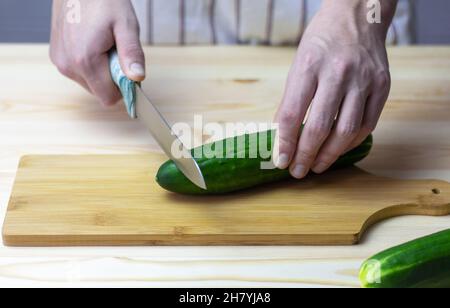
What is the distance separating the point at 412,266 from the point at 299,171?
1.21 ft

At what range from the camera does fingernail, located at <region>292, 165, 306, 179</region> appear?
62.5 inches

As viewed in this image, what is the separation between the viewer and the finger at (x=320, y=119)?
152 cm

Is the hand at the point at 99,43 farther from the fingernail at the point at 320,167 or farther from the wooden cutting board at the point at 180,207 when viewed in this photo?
the fingernail at the point at 320,167

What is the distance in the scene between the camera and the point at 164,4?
214 cm

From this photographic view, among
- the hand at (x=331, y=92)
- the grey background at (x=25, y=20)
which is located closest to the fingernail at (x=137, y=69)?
the hand at (x=331, y=92)

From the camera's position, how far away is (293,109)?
153 centimetres

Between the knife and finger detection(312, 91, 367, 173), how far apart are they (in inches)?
11.1

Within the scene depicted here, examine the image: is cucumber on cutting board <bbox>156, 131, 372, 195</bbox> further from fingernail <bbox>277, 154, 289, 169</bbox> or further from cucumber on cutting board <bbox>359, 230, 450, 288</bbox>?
cucumber on cutting board <bbox>359, 230, 450, 288</bbox>

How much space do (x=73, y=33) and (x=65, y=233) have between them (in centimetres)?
52

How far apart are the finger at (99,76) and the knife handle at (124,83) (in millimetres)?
24

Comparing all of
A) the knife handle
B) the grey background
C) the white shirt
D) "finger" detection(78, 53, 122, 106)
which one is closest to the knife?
the knife handle

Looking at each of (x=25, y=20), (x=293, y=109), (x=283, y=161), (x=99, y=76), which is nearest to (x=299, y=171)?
(x=283, y=161)

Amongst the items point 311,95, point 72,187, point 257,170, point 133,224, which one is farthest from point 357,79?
point 72,187
